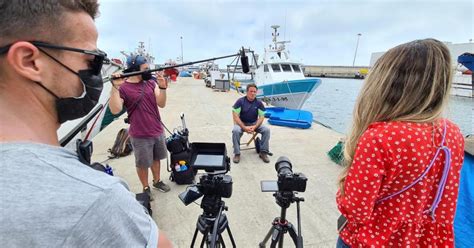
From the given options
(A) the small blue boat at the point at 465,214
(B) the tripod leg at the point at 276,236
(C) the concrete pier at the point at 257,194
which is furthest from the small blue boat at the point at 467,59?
(B) the tripod leg at the point at 276,236

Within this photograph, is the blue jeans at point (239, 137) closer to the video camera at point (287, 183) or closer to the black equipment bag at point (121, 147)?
the black equipment bag at point (121, 147)

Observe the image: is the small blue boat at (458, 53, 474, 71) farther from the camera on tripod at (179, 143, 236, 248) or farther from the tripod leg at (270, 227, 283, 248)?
the camera on tripod at (179, 143, 236, 248)

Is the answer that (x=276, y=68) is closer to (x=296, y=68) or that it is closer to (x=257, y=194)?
(x=296, y=68)

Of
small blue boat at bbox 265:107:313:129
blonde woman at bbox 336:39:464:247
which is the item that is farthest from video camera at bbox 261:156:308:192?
small blue boat at bbox 265:107:313:129

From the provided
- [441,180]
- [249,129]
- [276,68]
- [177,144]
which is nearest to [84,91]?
[441,180]

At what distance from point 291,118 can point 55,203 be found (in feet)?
22.5

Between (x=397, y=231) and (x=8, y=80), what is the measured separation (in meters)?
1.55

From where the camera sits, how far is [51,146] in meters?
0.56

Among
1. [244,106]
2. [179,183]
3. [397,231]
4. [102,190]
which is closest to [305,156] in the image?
[244,106]

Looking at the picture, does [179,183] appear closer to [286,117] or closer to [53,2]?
[53,2]

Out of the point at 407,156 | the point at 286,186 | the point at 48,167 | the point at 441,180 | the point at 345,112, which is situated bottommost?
the point at 345,112

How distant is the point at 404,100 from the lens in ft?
3.49

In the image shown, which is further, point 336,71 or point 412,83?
point 336,71

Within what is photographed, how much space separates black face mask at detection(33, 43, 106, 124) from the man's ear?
0.04 metres
